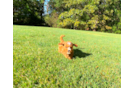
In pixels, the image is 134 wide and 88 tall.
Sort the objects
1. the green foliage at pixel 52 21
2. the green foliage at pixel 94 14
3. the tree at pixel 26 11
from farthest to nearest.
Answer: the green foliage at pixel 52 21, the tree at pixel 26 11, the green foliage at pixel 94 14

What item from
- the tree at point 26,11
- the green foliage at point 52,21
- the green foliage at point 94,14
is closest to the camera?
the green foliage at point 94,14

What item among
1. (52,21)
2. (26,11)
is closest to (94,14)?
(52,21)

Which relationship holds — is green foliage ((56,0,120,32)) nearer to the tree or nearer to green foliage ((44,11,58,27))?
green foliage ((44,11,58,27))

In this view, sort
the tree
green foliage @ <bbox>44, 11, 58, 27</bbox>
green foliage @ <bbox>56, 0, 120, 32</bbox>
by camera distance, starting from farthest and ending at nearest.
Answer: green foliage @ <bbox>44, 11, 58, 27</bbox> < the tree < green foliage @ <bbox>56, 0, 120, 32</bbox>

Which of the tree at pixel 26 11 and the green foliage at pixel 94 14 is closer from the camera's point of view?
the green foliage at pixel 94 14

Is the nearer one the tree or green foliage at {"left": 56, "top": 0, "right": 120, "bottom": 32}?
green foliage at {"left": 56, "top": 0, "right": 120, "bottom": 32}

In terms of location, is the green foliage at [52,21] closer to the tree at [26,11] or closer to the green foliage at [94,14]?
the tree at [26,11]

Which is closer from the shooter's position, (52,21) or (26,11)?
(26,11)

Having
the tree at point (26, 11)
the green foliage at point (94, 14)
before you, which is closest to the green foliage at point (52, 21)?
the tree at point (26, 11)

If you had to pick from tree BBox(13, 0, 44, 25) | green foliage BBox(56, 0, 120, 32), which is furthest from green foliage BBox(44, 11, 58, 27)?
green foliage BBox(56, 0, 120, 32)

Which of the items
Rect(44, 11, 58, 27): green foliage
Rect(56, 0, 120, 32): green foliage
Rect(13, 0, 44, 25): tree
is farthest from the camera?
Rect(44, 11, 58, 27): green foliage

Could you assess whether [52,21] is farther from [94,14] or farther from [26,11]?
[94,14]

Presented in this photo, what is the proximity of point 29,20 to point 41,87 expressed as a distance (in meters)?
28.3
